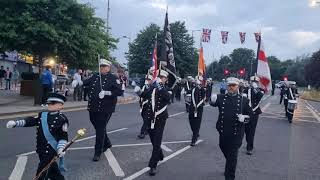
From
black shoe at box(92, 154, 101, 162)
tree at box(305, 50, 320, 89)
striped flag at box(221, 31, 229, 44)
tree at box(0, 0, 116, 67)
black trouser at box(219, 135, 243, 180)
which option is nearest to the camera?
black trouser at box(219, 135, 243, 180)

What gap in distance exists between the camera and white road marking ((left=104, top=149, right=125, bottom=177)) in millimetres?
9469

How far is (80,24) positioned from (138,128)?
515 inches

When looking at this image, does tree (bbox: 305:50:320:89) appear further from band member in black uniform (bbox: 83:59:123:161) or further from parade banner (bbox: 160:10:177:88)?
band member in black uniform (bbox: 83:59:123:161)

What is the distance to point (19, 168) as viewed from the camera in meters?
9.44

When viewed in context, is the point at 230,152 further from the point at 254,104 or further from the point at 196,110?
the point at 196,110

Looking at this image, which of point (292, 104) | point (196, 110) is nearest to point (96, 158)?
point (196, 110)

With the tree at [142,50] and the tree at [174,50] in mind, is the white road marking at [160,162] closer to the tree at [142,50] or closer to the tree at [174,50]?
the tree at [174,50]

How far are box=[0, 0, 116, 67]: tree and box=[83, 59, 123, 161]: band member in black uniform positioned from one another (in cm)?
1534

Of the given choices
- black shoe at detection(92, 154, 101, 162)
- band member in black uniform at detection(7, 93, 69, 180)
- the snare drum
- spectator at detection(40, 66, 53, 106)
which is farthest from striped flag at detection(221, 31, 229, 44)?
band member in black uniform at detection(7, 93, 69, 180)

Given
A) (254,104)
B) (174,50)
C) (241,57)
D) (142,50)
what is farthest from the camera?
(241,57)

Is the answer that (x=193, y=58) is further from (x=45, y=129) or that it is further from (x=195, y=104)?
(x=45, y=129)

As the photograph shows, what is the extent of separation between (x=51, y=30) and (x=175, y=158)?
1568 centimetres

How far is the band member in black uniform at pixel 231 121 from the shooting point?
30.2ft

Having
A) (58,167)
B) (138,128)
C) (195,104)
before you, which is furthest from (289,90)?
(58,167)
